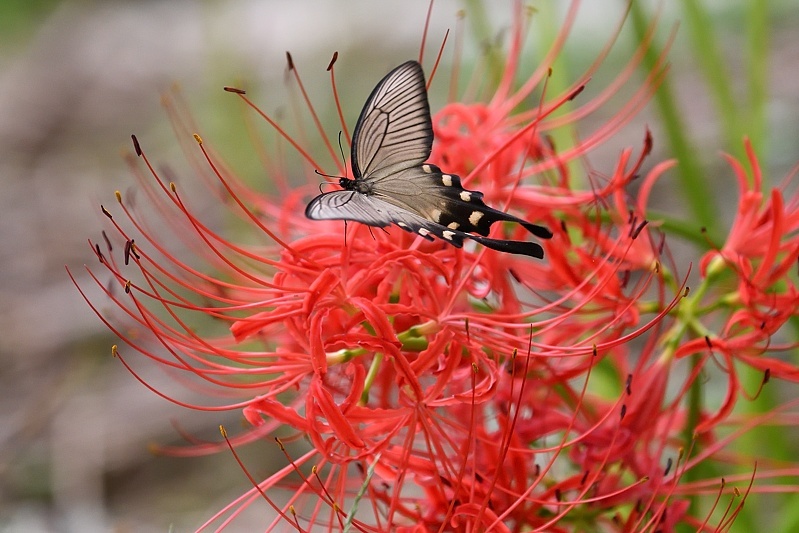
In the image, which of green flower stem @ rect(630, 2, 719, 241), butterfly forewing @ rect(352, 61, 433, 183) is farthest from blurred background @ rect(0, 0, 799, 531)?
butterfly forewing @ rect(352, 61, 433, 183)

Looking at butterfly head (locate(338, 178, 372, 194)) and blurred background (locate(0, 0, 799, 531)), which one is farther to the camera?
blurred background (locate(0, 0, 799, 531))

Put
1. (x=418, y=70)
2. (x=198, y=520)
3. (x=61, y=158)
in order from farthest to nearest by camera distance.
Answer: (x=61, y=158)
(x=198, y=520)
(x=418, y=70)

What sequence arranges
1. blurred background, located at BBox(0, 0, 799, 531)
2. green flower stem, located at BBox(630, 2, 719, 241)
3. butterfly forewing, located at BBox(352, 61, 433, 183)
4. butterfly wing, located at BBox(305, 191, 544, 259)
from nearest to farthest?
butterfly wing, located at BBox(305, 191, 544, 259) < butterfly forewing, located at BBox(352, 61, 433, 183) < green flower stem, located at BBox(630, 2, 719, 241) < blurred background, located at BBox(0, 0, 799, 531)

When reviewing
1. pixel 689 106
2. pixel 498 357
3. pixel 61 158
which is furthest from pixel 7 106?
pixel 498 357

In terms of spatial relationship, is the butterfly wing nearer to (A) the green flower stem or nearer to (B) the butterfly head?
(B) the butterfly head

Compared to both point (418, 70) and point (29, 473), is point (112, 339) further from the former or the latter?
point (418, 70)

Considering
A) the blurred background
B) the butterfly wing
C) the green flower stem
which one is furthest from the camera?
the blurred background

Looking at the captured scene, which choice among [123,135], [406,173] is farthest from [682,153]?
[123,135]

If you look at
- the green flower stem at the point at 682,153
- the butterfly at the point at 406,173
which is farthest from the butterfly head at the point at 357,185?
the green flower stem at the point at 682,153

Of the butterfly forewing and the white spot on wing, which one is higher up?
the butterfly forewing
